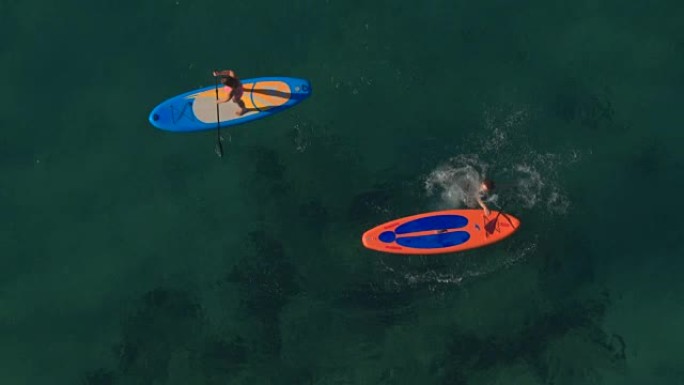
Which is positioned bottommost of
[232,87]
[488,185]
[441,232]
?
[441,232]

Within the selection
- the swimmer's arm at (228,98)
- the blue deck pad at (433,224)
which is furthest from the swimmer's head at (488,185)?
the swimmer's arm at (228,98)

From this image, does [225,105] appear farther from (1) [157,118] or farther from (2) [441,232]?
(2) [441,232]

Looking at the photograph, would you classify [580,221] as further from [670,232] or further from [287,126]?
[287,126]

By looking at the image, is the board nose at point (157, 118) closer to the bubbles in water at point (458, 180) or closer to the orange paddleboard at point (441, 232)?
the orange paddleboard at point (441, 232)

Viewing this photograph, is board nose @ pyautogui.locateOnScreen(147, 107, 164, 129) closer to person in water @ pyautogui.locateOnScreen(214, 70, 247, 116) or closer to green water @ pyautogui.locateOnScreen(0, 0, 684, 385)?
green water @ pyautogui.locateOnScreen(0, 0, 684, 385)

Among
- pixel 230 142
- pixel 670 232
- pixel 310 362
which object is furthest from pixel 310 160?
pixel 670 232

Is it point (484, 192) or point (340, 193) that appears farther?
point (340, 193)

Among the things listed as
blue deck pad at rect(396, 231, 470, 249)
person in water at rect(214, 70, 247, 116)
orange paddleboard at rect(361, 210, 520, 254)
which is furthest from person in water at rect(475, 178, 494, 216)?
person in water at rect(214, 70, 247, 116)

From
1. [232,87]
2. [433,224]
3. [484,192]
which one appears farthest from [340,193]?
[232,87]
